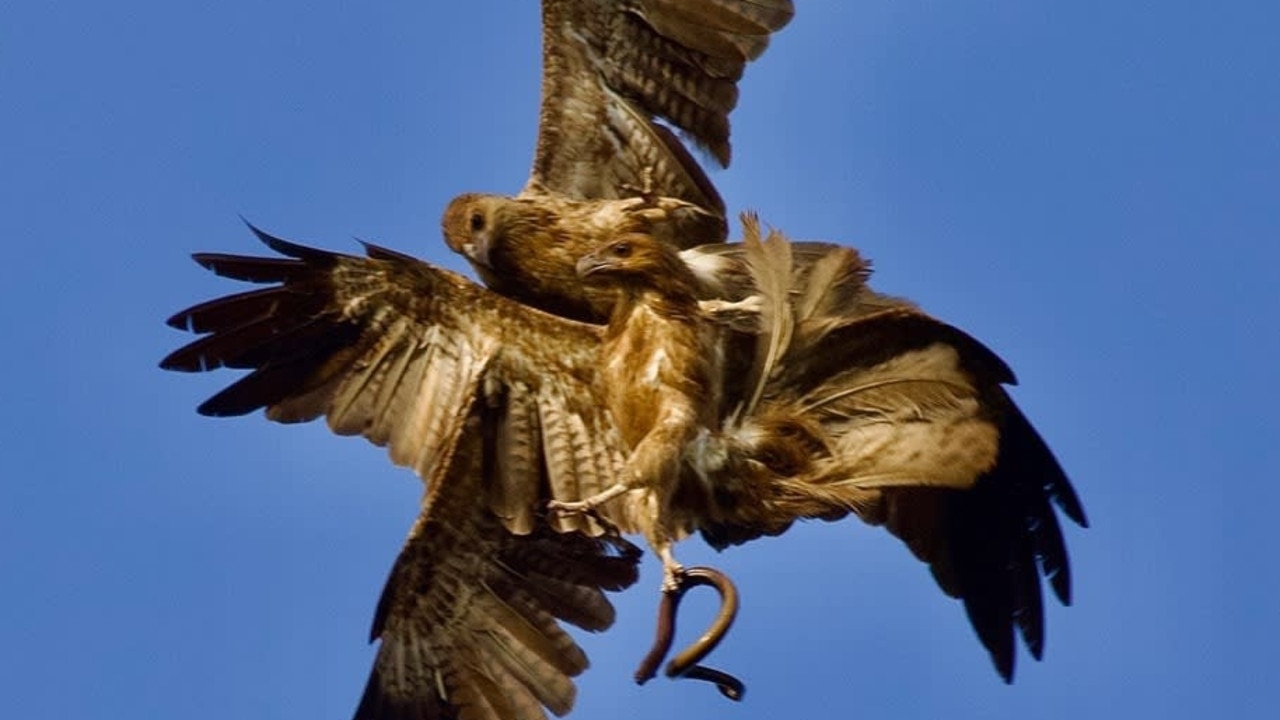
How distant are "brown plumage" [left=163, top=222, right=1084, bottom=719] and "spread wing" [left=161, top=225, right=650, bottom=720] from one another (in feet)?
0.03

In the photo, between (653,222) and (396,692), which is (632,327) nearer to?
(653,222)

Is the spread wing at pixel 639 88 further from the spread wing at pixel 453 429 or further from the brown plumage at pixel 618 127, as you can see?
the spread wing at pixel 453 429

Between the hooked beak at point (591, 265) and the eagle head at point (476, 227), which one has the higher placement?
the eagle head at point (476, 227)

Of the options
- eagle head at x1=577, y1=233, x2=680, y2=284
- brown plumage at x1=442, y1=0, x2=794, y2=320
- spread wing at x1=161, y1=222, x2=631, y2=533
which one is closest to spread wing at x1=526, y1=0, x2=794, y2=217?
brown plumage at x1=442, y1=0, x2=794, y2=320

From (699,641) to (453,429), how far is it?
245 centimetres

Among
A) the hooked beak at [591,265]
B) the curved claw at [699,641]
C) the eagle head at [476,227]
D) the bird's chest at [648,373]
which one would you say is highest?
the eagle head at [476,227]

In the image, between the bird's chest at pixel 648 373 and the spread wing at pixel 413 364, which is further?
the spread wing at pixel 413 364

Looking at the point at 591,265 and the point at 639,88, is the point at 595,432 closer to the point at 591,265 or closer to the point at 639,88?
the point at 591,265

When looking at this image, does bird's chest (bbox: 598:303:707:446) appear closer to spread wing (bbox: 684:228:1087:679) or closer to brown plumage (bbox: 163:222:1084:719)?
brown plumage (bbox: 163:222:1084:719)

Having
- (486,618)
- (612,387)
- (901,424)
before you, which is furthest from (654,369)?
(486,618)

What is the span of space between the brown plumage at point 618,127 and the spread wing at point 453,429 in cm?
32

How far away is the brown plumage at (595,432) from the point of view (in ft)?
39.8

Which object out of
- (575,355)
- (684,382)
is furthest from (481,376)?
(684,382)

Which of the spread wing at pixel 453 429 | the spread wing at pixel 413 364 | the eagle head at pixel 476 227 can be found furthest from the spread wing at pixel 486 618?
the eagle head at pixel 476 227
